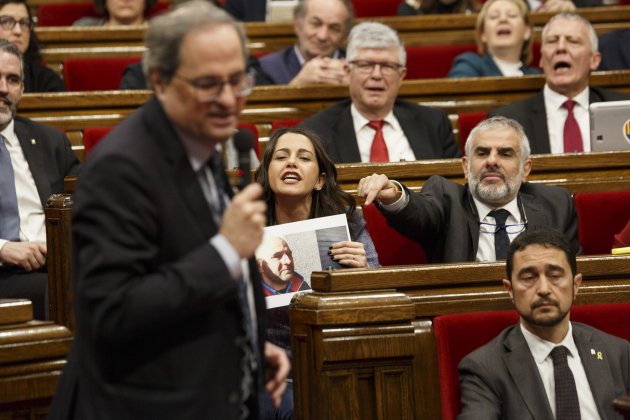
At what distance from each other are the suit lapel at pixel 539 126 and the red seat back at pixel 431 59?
66cm

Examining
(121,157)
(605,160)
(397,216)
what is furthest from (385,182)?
(121,157)

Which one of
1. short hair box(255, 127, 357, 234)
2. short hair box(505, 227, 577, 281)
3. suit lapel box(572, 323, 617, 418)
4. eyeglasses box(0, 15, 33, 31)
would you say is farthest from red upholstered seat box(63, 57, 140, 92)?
suit lapel box(572, 323, 617, 418)

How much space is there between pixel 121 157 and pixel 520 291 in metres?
0.75

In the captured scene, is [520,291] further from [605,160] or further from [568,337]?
[605,160]

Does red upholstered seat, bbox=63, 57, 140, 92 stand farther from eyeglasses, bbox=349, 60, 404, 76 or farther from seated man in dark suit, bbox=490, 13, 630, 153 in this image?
seated man in dark suit, bbox=490, 13, 630, 153

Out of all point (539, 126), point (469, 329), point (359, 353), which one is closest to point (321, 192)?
point (469, 329)

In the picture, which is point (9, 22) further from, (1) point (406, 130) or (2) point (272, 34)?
(1) point (406, 130)

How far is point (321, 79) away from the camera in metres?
2.68

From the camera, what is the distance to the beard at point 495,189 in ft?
6.26

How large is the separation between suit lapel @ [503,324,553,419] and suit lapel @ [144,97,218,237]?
656 millimetres

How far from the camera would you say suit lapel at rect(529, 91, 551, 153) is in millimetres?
2473

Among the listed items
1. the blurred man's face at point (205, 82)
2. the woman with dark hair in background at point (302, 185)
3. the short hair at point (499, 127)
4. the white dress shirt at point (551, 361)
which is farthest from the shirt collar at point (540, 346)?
the blurred man's face at point (205, 82)

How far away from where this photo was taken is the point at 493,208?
1930 mm

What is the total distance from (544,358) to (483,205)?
1.76 feet
